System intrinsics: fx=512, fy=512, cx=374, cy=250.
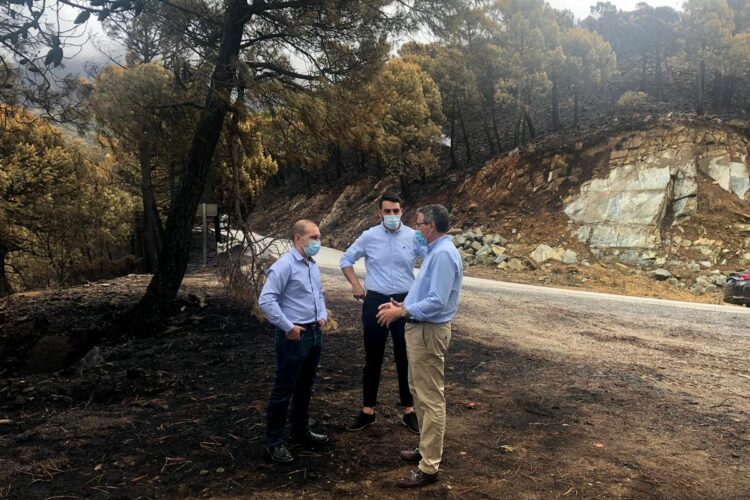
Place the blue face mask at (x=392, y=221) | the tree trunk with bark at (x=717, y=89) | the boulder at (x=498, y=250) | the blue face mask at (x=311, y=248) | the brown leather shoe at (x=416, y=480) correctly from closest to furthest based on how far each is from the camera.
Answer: the brown leather shoe at (x=416, y=480)
the blue face mask at (x=311, y=248)
the blue face mask at (x=392, y=221)
the boulder at (x=498, y=250)
the tree trunk with bark at (x=717, y=89)

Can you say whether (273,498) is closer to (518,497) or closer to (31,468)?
(518,497)

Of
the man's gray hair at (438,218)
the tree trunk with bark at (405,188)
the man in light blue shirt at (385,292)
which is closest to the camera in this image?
the man's gray hair at (438,218)

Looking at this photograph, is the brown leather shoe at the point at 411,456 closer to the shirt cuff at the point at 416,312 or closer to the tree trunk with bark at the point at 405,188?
the shirt cuff at the point at 416,312

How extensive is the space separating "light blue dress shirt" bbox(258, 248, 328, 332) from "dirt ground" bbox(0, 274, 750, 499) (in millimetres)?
1029

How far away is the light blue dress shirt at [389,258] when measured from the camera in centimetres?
439

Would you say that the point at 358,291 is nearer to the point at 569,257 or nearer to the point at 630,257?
the point at 569,257

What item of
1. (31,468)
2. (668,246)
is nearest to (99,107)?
(31,468)

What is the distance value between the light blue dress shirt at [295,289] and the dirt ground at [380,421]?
1029 millimetres

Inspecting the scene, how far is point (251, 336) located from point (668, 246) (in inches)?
744

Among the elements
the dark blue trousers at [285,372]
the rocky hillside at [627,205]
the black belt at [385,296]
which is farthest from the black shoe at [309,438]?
the rocky hillside at [627,205]

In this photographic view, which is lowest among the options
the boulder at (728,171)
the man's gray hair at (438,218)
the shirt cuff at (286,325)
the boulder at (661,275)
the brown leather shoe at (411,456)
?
the brown leather shoe at (411,456)

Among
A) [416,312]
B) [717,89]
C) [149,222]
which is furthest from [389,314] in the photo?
[717,89]

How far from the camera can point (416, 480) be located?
3.27m

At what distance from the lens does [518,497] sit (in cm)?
319
